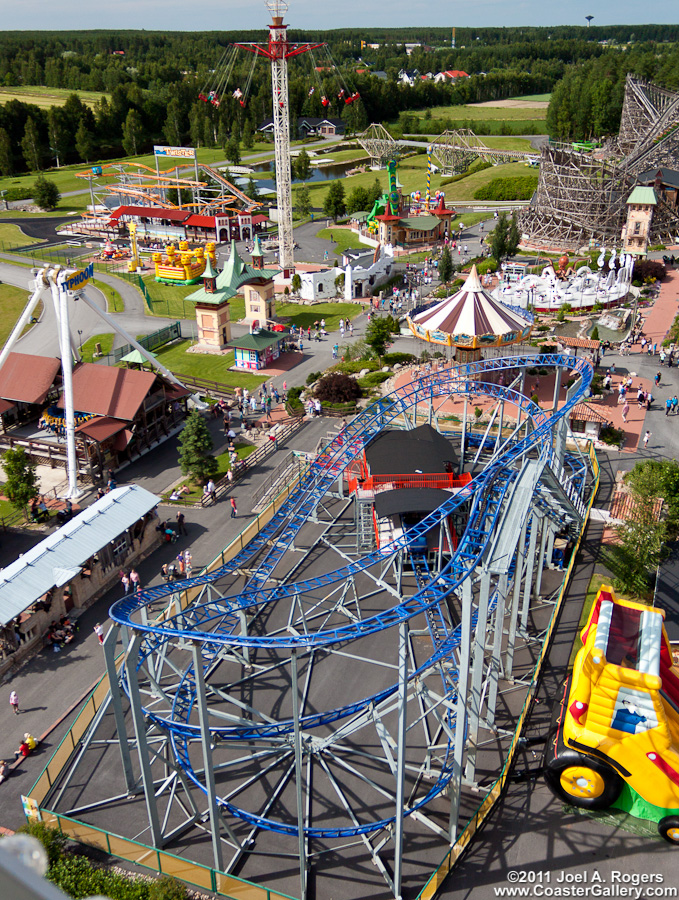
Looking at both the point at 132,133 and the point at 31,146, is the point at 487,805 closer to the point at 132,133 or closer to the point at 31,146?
the point at 31,146

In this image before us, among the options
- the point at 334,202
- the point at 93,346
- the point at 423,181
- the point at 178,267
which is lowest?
the point at 93,346

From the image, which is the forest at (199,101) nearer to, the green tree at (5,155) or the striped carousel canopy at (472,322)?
the green tree at (5,155)

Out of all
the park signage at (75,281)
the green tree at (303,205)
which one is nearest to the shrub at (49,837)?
the park signage at (75,281)

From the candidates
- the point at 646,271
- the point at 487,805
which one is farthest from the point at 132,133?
the point at 487,805

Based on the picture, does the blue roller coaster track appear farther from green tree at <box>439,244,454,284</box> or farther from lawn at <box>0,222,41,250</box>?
lawn at <box>0,222,41,250</box>

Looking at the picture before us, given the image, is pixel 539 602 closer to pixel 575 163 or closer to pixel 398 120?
pixel 575 163

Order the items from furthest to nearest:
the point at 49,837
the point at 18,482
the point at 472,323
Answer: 1. the point at 472,323
2. the point at 18,482
3. the point at 49,837
